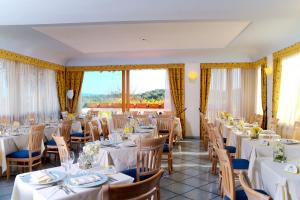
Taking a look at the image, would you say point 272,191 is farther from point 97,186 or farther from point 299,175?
point 97,186

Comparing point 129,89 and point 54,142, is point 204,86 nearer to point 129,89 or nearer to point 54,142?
point 129,89

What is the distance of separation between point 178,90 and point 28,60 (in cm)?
523

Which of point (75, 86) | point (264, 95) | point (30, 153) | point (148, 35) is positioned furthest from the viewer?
point (75, 86)

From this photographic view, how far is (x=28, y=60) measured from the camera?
25.7ft

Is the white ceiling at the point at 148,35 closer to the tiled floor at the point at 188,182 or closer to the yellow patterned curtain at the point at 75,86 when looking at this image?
the yellow patterned curtain at the point at 75,86

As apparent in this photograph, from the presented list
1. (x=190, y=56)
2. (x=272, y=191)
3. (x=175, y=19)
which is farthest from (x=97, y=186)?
(x=190, y=56)

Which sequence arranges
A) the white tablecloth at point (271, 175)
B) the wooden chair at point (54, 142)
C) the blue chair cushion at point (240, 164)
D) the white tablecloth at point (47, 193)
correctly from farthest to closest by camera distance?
the wooden chair at point (54, 142)
the blue chair cushion at point (240, 164)
the white tablecloth at point (271, 175)
the white tablecloth at point (47, 193)

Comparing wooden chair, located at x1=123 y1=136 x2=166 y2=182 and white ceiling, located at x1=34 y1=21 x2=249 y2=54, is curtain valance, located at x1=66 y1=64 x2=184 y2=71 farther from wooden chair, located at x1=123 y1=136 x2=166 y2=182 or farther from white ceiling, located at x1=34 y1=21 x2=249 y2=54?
wooden chair, located at x1=123 y1=136 x2=166 y2=182

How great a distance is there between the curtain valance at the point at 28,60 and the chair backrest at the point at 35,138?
279 cm

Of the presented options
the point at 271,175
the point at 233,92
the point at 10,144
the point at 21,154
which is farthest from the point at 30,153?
the point at 233,92

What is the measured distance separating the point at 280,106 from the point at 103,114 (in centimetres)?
650

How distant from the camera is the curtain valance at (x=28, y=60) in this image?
22.3 ft

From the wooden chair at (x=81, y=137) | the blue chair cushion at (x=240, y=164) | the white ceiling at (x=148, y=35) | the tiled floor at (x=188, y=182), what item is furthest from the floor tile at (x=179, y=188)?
the wooden chair at (x=81, y=137)

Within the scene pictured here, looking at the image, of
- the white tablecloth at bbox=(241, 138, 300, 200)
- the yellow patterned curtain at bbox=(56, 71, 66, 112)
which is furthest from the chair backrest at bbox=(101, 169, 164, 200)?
the yellow patterned curtain at bbox=(56, 71, 66, 112)
